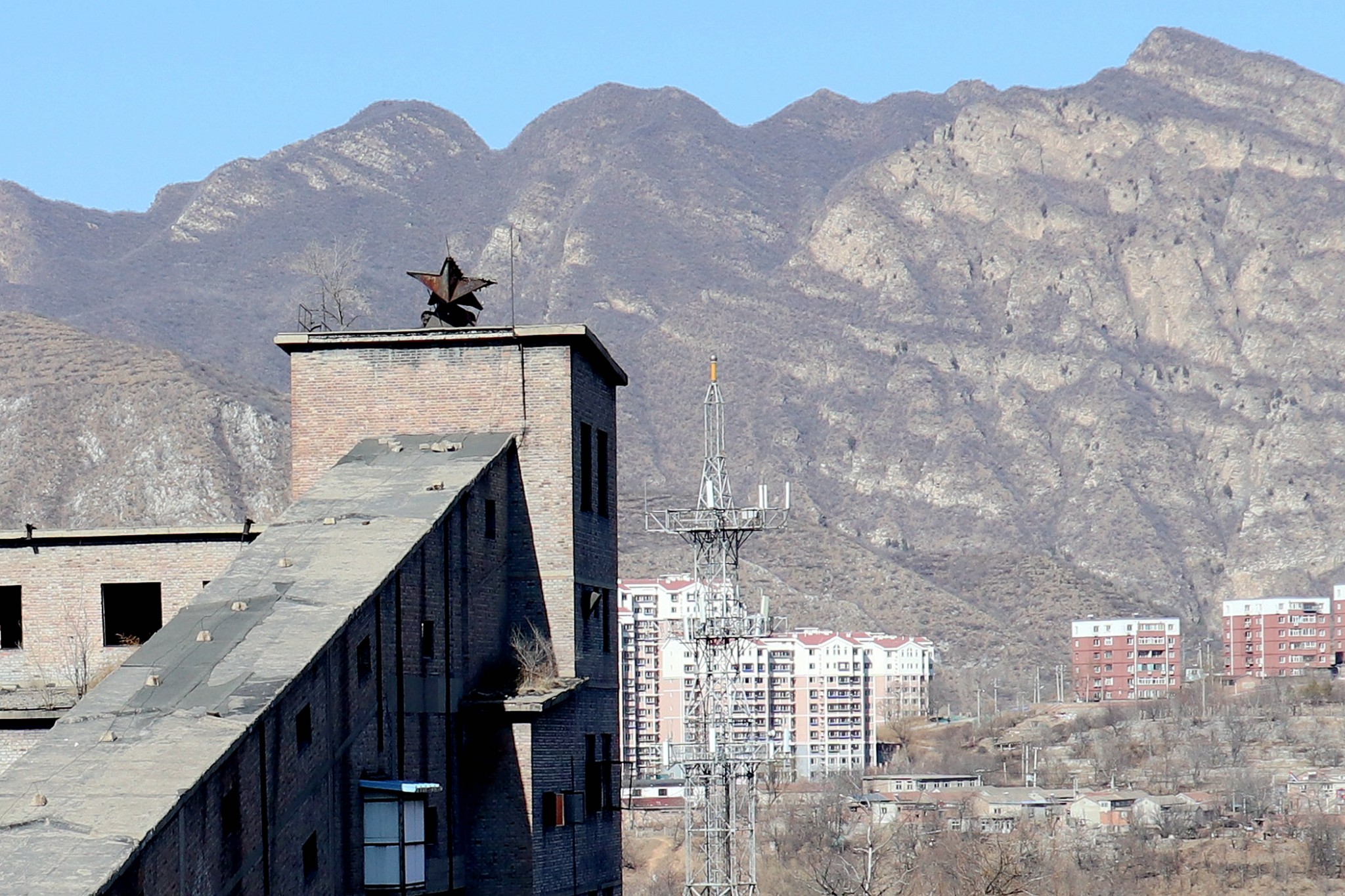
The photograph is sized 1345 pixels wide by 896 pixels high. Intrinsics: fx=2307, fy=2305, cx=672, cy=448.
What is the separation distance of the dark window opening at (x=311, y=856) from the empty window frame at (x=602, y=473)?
9542 mm

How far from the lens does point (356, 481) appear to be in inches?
1067

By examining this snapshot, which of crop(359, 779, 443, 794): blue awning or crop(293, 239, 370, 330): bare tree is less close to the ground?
crop(293, 239, 370, 330): bare tree

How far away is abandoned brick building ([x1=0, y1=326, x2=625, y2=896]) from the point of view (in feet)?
64.2

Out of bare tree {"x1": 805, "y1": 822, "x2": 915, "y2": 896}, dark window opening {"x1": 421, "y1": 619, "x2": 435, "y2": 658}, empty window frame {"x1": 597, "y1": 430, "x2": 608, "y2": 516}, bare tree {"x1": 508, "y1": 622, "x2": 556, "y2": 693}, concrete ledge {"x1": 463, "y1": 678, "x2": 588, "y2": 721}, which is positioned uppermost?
empty window frame {"x1": 597, "y1": 430, "x2": 608, "y2": 516}

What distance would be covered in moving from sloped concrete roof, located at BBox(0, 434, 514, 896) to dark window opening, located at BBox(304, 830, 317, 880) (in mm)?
1922

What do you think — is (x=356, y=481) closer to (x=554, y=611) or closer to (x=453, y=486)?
(x=453, y=486)

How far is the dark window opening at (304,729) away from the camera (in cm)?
2191

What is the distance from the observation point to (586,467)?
30.5 meters

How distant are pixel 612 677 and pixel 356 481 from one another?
6109 millimetres

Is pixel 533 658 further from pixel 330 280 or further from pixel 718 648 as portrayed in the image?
pixel 718 648

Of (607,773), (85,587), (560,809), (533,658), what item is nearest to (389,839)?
(533,658)

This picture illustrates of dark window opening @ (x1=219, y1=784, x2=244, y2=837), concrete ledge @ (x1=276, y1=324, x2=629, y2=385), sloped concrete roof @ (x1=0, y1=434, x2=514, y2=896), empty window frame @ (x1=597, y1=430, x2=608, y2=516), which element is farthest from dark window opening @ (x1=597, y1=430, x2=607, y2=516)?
dark window opening @ (x1=219, y1=784, x2=244, y2=837)

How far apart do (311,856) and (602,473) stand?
1023cm

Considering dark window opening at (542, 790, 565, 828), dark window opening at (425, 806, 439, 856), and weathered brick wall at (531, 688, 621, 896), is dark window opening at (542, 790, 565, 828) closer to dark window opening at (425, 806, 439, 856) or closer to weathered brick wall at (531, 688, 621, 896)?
weathered brick wall at (531, 688, 621, 896)
